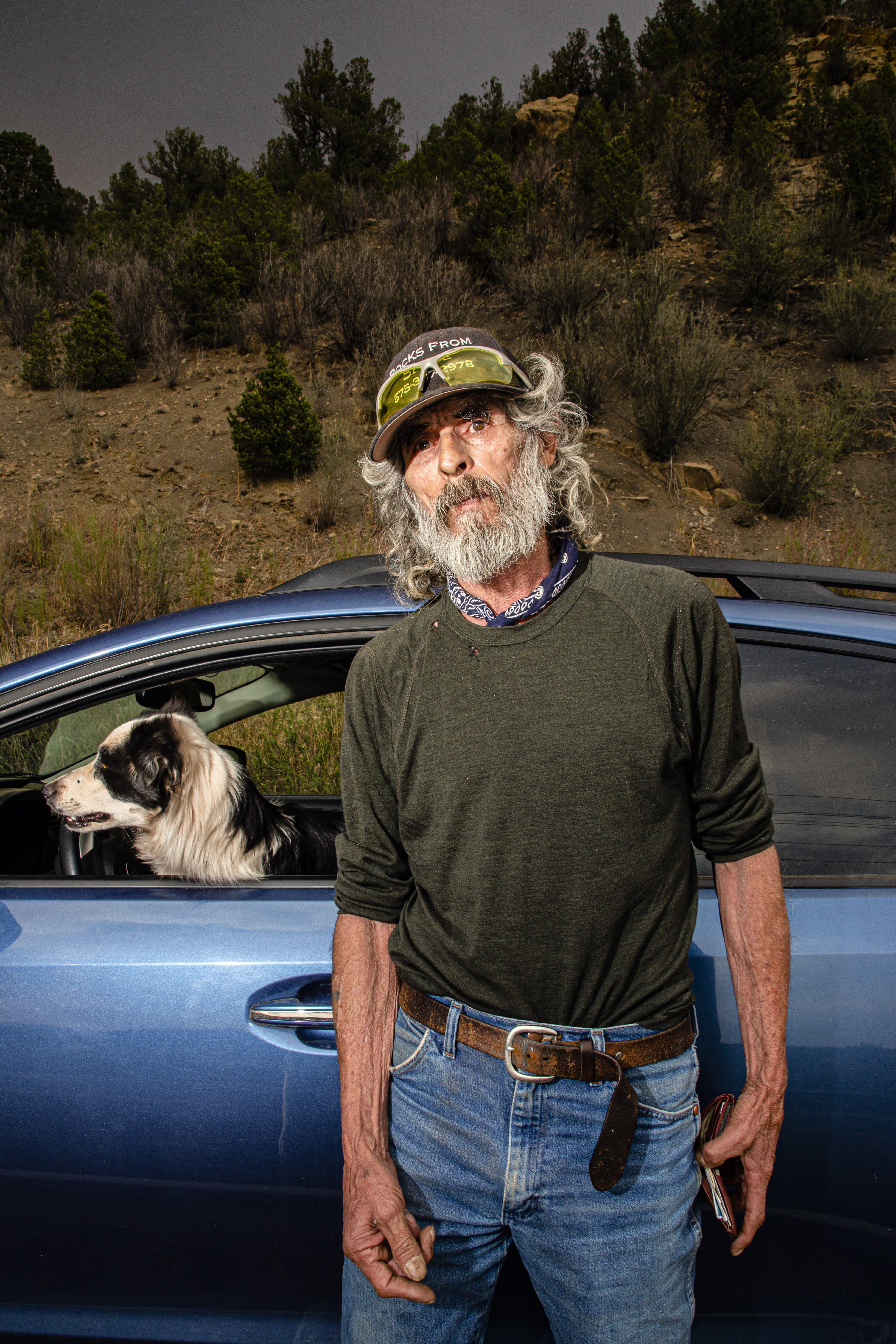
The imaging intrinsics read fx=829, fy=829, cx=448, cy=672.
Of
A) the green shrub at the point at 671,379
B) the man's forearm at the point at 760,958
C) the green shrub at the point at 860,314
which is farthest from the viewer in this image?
the green shrub at the point at 860,314

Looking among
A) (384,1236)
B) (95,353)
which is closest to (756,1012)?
(384,1236)

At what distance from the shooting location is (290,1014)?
5.21 ft

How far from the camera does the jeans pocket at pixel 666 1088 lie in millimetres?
1282

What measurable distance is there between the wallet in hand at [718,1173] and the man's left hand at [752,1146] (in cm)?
2

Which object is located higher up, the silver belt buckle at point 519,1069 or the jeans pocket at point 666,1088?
the silver belt buckle at point 519,1069

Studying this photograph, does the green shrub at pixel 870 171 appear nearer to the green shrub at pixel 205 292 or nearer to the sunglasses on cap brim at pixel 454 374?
the green shrub at pixel 205 292

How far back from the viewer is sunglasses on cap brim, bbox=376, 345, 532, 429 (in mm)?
1602

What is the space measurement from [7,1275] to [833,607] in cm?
225

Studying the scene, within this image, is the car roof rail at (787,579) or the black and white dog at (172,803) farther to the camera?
the black and white dog at (172,803)

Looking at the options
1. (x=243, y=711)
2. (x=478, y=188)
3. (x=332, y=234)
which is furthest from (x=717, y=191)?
(x=243, y=711)

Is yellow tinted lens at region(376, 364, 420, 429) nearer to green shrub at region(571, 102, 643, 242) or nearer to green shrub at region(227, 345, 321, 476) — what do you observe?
green shrub at region(227, 345, 321, 476)

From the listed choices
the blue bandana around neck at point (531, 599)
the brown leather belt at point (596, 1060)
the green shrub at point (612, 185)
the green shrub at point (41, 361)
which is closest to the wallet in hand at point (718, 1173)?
the brown leather belt at point (596, 1060)

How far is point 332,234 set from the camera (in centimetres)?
1756

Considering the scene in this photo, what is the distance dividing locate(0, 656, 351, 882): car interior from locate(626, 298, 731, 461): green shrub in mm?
8961
